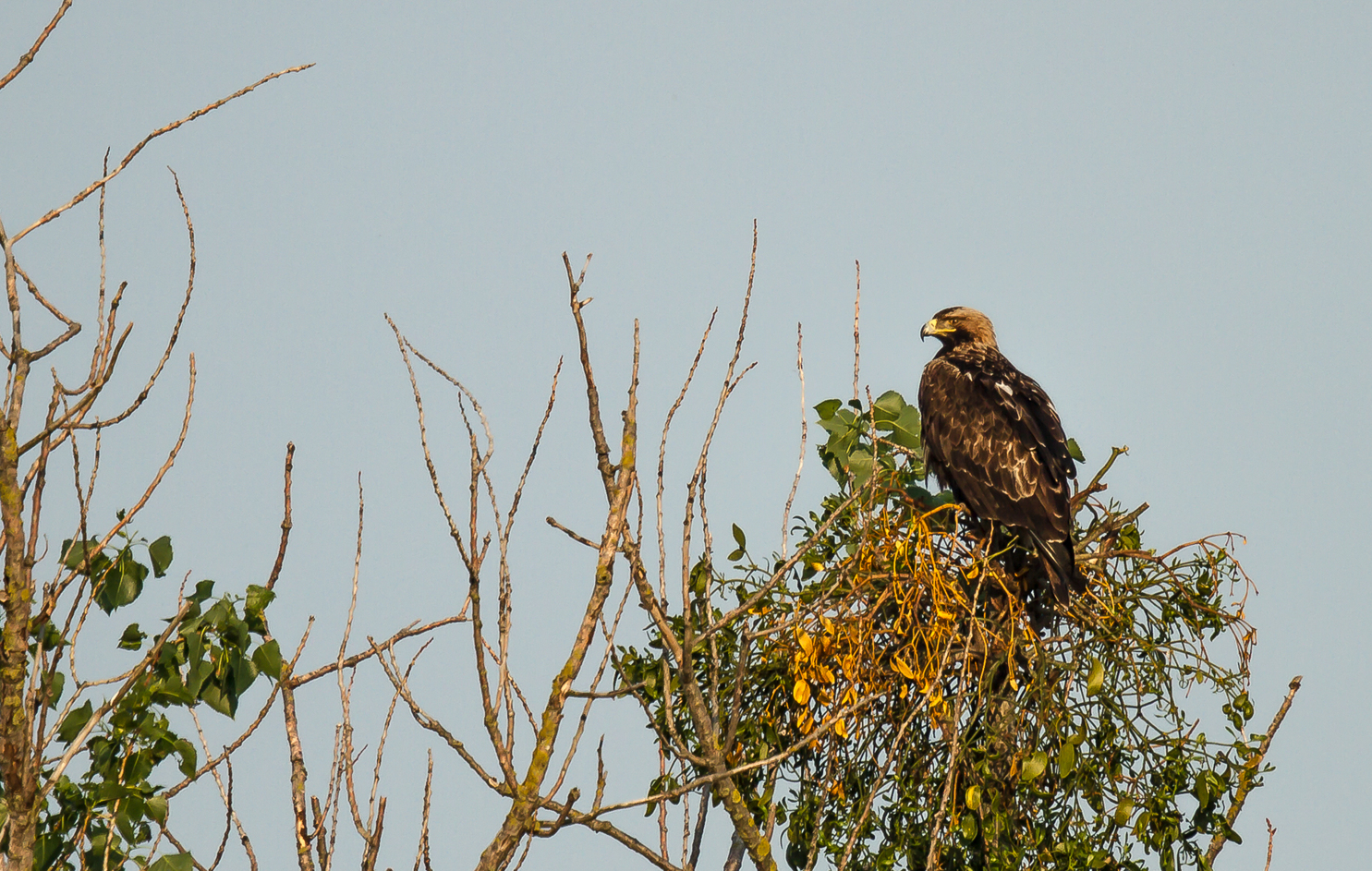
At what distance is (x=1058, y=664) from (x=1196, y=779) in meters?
0.63

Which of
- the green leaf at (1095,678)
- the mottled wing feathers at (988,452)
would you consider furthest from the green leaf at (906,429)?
the green leaf at (1095,678)

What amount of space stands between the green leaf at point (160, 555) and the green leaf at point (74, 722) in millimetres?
458

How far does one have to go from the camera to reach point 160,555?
14.6 feet

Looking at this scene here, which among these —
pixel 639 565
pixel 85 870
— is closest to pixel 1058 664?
pixel 639 565

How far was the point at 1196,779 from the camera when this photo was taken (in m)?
4.98

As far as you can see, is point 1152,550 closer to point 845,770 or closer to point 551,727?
point 845,770

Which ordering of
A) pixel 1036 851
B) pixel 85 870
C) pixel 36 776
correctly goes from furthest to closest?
1. pixel 1036 851
2. pixel 85 870
3. pixel 36 776

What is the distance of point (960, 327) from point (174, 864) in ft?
21.3

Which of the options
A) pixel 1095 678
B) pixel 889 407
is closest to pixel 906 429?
pixel 889 407

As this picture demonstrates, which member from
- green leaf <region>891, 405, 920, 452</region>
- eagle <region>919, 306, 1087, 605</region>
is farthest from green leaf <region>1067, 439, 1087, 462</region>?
green leaf <region>891, 405, 920, 452</region>

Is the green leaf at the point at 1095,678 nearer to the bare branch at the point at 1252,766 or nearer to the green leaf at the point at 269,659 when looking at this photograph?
the bare branch at the point at 1252,766

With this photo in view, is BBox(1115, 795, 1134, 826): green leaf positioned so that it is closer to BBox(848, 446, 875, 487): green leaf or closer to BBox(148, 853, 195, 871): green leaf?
BBox(848, 446, 875, 487): green leaf

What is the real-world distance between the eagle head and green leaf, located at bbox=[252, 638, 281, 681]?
231 inches

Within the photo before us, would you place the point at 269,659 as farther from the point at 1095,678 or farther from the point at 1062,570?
the point at 1062,570
